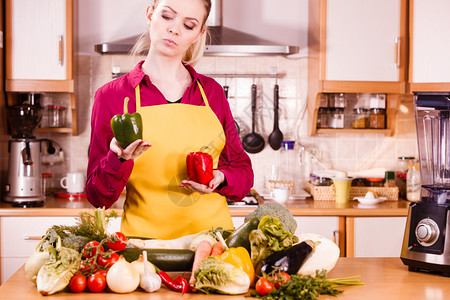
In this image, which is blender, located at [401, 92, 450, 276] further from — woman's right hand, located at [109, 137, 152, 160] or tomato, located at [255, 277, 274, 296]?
woman's right hand, located at [109, 137, 152, 160]

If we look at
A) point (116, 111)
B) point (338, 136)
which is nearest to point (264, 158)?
point (338, 136)

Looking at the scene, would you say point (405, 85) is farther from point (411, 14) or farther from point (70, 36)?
point (70, 36)

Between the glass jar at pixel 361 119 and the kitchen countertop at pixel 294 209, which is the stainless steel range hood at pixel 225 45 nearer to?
the glass jar at pixel 361 119

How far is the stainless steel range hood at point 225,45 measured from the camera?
3.29 metres

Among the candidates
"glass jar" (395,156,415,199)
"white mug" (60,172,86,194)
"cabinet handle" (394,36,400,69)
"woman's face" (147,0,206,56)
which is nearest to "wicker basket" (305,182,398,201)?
"glass jar" (395,156,415,199)

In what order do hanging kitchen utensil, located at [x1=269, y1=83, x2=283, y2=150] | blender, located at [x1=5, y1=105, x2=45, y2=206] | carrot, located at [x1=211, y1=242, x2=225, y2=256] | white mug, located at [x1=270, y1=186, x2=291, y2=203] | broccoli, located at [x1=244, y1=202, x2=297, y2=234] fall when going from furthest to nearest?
hanging kitchen utensil, located at [x1=269, y1=83, x2=283, y2=150] → white mug, located at [x1=270, y1=186, x2=291, y2=203] → blender, located at [x1=5, y1=105, x2=45, y2=206] → broccoli, located at [x1=244, y1=202, x2=297, y2=234] → carrot, located at [x1=211, y1=242, x2=225, y2=256]

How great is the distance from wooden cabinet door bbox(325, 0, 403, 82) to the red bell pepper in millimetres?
1725

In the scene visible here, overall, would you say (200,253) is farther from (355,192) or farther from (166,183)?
(355,192)

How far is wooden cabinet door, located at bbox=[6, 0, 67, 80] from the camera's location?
334 centimetres

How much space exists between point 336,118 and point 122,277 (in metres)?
2.58

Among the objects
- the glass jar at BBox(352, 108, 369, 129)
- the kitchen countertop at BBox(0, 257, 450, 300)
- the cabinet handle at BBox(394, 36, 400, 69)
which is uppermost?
the cabinet handle at BBox(394, 36, 400, 69)

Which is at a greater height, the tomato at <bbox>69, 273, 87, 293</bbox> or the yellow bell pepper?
the yellow bell pepper

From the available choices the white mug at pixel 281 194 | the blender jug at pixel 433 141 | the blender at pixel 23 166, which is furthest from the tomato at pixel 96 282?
the white mug at pixel 281 194

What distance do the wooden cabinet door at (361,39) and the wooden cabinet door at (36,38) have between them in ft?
5.27
